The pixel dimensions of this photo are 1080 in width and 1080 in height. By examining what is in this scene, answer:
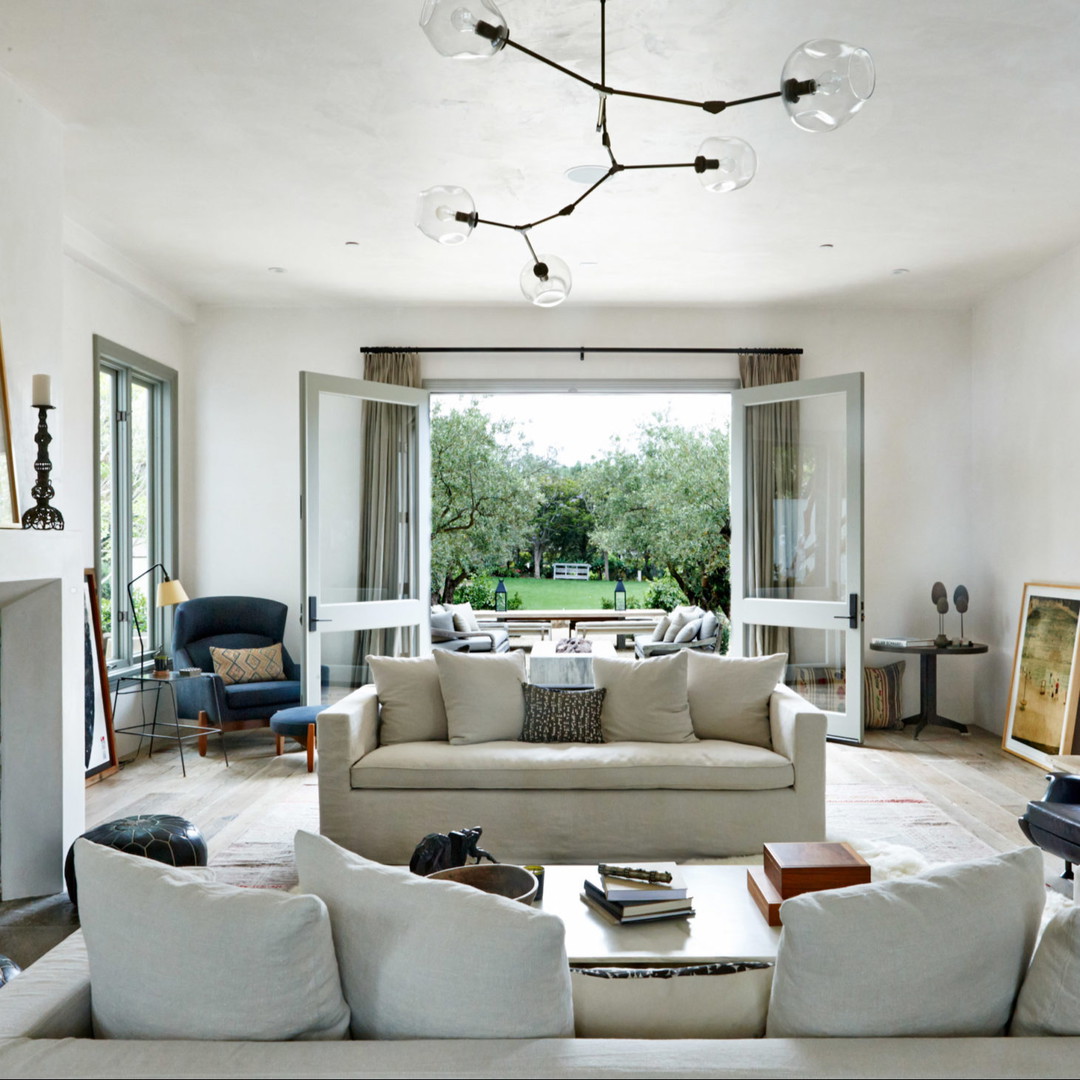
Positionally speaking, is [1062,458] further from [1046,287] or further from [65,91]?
[65,91]

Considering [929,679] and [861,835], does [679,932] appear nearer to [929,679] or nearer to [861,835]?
[861,835]

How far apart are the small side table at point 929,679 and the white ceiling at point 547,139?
233cm

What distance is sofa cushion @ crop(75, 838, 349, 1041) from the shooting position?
124 centimetres

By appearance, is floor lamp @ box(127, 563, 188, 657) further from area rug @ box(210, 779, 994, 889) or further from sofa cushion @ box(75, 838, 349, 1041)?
sofa cushion @ box(75, 838, 349, 1041)

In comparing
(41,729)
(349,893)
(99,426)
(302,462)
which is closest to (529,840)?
(41,729)

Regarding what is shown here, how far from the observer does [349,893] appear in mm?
1374

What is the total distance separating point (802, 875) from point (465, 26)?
215 centimetres

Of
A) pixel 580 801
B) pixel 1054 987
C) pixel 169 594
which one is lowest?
pixel 580 801

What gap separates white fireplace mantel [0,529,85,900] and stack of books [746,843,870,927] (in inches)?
96.5

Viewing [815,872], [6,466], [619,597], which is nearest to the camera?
[815,872]

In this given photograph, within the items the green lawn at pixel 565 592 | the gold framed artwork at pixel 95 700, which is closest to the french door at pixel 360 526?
the gold framed artwork at pixel 95 700

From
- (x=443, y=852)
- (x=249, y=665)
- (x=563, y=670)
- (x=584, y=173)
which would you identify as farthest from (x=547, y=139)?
(x=563, y=670)

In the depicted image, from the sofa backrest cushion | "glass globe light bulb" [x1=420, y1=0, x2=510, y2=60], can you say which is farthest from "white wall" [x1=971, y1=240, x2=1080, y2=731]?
"glass globe light bulb" [x1=420, y1=0, x2=510, y2=60]

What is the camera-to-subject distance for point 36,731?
3252 millimetres
